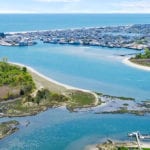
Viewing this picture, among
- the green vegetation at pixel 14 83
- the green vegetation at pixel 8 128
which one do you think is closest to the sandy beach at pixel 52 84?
the green vegetation at pixel 14 83

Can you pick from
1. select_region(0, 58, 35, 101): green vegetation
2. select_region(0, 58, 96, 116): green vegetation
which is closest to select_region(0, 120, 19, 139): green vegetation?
select_region(0, 58, 96, 116): green vegetation

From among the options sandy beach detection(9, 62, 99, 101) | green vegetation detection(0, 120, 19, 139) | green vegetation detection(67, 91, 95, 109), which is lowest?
green vegetation detection(0, 120, 19, 139)

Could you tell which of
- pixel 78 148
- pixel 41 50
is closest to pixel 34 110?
pixel 78 148

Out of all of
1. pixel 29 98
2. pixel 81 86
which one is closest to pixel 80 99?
pixel 29 98

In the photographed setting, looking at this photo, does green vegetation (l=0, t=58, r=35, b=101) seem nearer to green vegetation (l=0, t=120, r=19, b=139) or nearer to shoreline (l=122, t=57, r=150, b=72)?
green vegetation (l=0, t=120, r=19, b=139)

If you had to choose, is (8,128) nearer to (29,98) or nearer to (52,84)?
(29,98)
